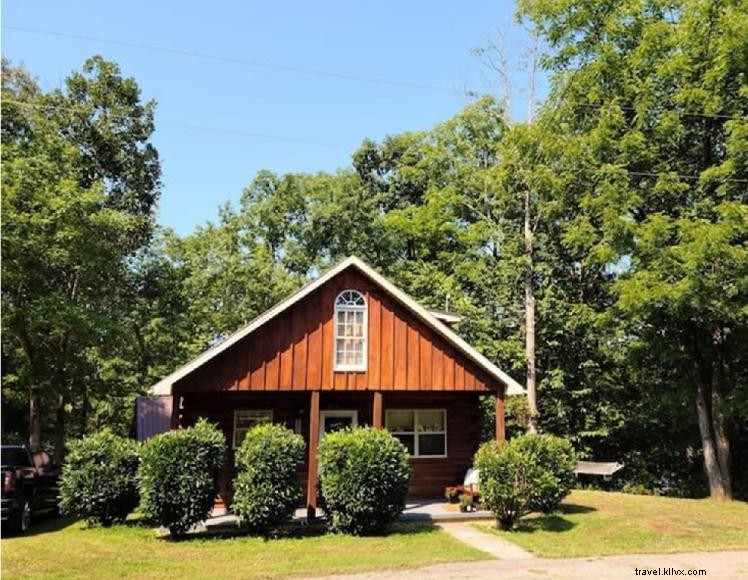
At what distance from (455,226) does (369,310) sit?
1559 centimetres

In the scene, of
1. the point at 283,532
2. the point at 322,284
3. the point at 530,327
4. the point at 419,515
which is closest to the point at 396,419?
the point at 419,515

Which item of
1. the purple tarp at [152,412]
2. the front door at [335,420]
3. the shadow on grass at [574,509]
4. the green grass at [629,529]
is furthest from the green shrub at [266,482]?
the purple tarp at [152,412]

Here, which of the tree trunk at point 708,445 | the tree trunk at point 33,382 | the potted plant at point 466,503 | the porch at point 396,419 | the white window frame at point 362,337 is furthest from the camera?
the tree trunk at point 33,382

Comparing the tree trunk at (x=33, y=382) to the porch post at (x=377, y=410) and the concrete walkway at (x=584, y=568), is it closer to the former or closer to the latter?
the porch post at (x=377, y=410)

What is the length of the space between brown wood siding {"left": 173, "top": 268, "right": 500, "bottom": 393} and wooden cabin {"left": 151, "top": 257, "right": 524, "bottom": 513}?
0.02 metres

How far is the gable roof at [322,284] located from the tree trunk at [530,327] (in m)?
8.85

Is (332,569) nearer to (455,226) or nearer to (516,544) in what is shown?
(516,544)

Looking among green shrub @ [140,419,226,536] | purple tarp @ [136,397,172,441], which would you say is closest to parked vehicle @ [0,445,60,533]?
green shrub @ [140,419,226,536]

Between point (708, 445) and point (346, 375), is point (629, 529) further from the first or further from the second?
point (708, 445)

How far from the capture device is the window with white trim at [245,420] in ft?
56.4

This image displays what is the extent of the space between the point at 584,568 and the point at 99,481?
968 centimetres

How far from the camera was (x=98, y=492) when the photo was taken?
45.0ft

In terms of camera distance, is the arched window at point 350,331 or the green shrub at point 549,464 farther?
the arched window at point 350,331

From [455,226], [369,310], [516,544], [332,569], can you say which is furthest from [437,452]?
[455,226]
